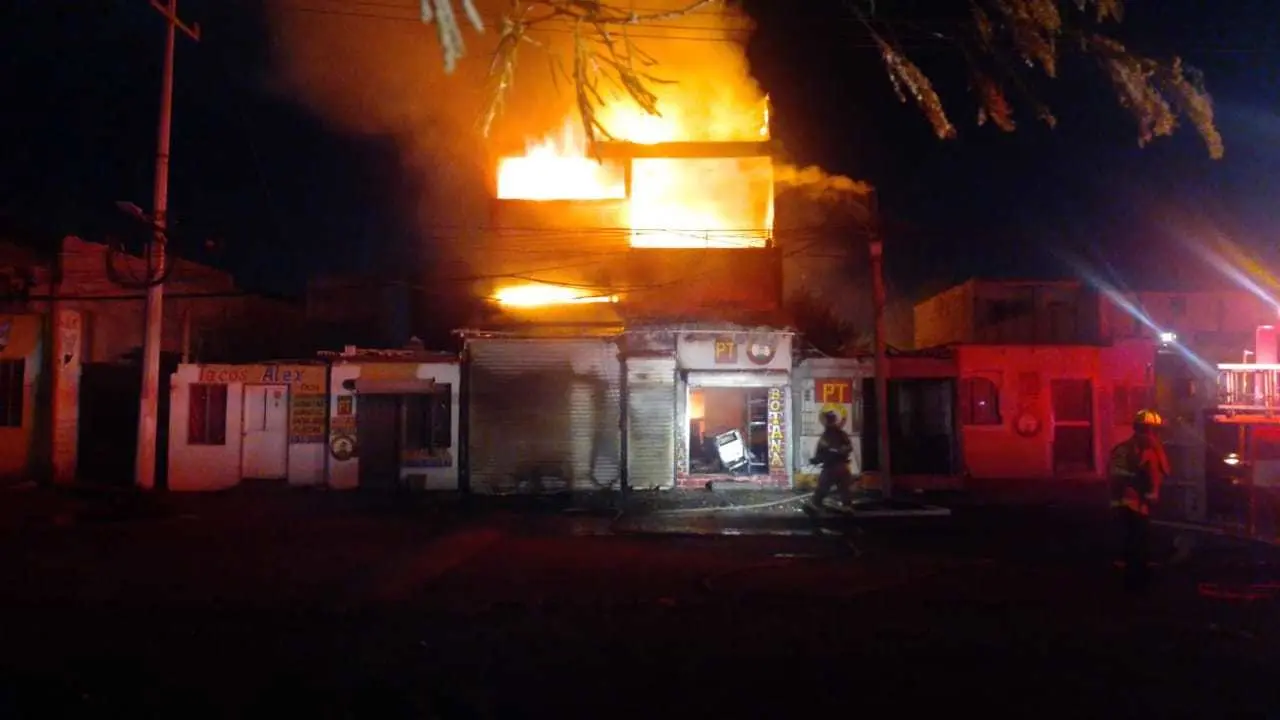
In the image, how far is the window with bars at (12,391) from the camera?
18.7 meters

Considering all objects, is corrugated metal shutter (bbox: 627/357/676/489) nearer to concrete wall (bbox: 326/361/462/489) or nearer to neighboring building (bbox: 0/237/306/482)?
concrete wall (bbox: 326/361/462/489)

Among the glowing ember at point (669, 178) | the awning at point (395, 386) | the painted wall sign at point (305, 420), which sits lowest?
the painted wall sign at point (305, 420)

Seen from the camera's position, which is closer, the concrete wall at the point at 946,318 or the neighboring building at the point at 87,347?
the neighboring building at the point at 87,347

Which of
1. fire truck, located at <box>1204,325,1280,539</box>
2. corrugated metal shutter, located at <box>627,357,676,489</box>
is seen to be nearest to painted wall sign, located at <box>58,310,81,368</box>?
corrugated metal shutter, located at <box>627,357,676,489</box>

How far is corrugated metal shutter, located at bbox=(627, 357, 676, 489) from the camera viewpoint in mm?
18594

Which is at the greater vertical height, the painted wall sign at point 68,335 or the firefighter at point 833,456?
the painted wall sign at point 68,335

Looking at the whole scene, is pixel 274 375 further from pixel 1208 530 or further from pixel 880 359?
pixel 1208 530

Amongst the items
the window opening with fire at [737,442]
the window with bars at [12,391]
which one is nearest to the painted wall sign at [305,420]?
the window with bars at [12,391]

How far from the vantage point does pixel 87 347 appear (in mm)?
19422

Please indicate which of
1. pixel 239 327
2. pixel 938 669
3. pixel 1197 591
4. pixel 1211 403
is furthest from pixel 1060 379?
pixel 239 327

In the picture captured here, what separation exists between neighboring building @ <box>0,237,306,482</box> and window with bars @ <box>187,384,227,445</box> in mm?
1307

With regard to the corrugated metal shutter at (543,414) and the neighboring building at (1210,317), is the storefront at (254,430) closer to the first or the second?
the corrugated metal shutter at (543,414)

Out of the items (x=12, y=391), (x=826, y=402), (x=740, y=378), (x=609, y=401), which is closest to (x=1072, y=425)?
(x=826, y=402)

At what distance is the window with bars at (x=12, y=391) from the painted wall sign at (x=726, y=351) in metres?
15.0
